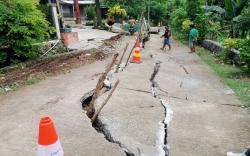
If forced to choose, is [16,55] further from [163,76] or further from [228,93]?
[228,93]

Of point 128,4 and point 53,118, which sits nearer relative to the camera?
point 53,118

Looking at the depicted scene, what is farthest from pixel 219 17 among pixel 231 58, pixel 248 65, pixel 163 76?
pixel 163 76

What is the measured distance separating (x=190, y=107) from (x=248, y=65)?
13.6 ft

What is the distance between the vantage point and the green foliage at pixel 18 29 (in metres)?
9.60

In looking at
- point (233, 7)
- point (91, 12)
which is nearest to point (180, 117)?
point (233, 7)

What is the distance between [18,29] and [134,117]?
5803 mm

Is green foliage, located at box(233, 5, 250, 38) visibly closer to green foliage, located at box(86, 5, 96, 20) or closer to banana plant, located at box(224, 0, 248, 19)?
banana plant, located at box(224, 0, 248, 19)

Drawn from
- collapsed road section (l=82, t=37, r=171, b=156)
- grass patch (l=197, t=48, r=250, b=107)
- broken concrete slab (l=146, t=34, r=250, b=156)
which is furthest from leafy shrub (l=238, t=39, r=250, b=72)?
collapsed road section (l=82, t=37, r=171, b=156)

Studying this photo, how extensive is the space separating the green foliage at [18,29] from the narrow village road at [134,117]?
91.9 inches

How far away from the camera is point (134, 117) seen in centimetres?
534

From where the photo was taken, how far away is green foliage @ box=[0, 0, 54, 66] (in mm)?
9602

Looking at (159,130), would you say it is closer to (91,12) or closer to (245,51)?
(245,51)

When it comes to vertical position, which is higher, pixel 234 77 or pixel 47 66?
pixel 47 66

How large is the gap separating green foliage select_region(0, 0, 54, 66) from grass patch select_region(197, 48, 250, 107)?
6.03 metres
